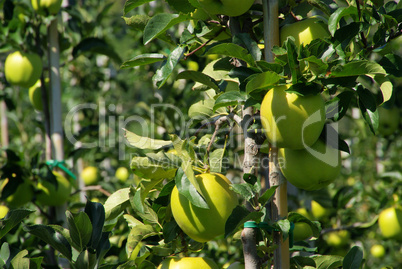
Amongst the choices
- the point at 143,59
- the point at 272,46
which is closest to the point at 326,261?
the point at 272,46

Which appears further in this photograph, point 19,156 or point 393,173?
point 393,173

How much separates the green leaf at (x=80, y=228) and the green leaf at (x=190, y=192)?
208 millimetres

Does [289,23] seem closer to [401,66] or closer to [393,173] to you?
[401,66]

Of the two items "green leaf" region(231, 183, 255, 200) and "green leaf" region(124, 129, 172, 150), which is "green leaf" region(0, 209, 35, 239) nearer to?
"green leaf" region(124, 129, 172, 150)

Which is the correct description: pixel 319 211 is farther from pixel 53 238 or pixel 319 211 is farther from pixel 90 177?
pixel 90 177

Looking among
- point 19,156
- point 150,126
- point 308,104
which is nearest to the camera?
point 308,104

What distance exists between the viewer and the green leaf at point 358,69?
0.67 meters

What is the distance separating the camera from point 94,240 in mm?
828

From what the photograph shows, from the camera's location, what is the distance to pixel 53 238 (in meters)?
0.79

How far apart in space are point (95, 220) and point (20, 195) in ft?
2.77

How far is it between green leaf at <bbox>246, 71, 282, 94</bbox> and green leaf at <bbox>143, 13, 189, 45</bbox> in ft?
0.66

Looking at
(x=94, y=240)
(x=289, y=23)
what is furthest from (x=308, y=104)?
(x=94, y=240)

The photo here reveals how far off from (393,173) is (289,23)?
1297mm

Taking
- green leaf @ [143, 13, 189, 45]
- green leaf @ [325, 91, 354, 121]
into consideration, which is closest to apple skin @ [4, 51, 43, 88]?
green leaf @ [143, 13, 189, 45]
